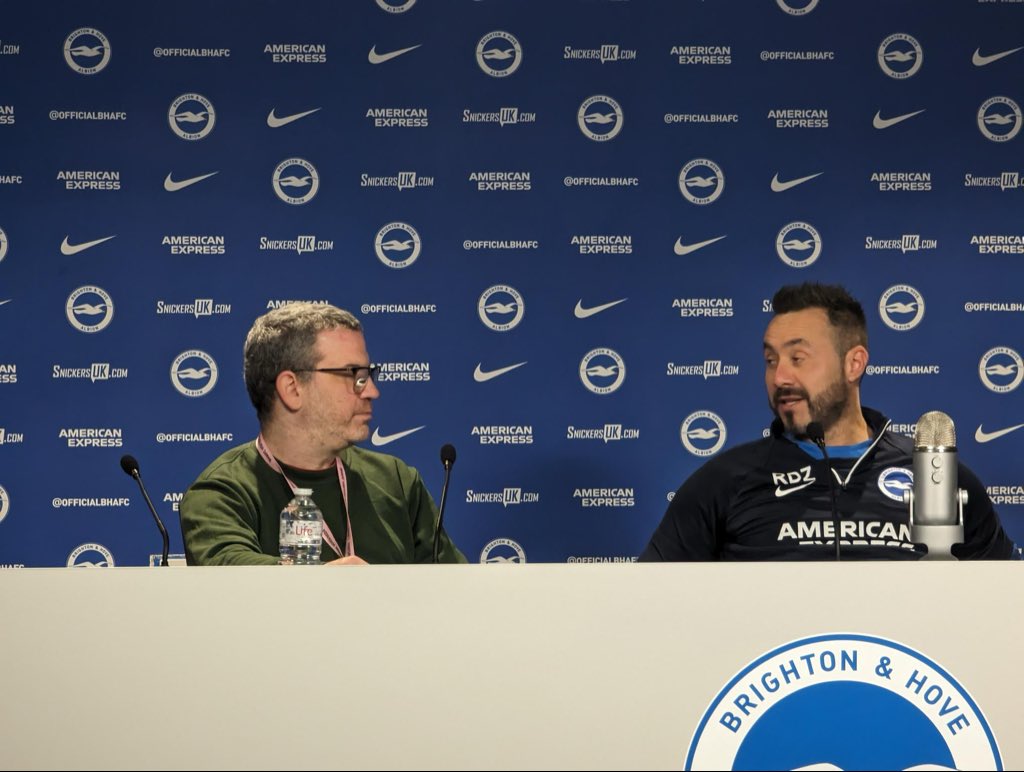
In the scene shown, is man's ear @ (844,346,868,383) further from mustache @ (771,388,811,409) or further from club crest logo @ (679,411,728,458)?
club crest logo @ (679,411,728,458)

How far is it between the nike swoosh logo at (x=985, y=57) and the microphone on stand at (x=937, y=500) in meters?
3.16

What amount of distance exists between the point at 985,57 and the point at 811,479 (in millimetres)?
2324

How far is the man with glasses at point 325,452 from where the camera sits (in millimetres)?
2822

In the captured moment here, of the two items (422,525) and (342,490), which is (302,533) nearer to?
(342,490)

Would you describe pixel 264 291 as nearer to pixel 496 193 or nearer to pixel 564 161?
pixel 496 193

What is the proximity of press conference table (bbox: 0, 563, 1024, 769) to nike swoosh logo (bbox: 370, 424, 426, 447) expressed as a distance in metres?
2.81

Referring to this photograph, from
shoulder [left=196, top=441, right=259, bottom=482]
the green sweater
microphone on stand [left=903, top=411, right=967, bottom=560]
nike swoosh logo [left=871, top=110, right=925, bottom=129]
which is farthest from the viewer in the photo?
nike swoosh logo [left=871, top=110, right=925, bottom=129]

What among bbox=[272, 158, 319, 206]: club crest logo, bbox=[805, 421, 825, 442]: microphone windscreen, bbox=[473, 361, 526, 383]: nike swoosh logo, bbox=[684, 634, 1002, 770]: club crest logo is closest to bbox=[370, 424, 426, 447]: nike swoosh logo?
bbox=[473, 361, 526, 383]: nike swoosh logo

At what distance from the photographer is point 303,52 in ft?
14.4

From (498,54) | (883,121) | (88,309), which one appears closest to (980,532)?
(883,121)

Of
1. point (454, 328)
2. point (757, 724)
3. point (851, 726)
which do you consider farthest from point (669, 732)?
point (454, 328)

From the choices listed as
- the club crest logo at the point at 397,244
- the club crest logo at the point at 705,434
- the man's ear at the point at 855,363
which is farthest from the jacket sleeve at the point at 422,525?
the club crest logo at the point at 705,434

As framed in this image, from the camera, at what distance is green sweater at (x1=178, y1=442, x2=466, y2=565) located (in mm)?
2486

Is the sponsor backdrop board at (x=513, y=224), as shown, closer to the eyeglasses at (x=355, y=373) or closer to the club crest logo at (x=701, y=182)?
the club crest logo at (x=701, y=182)
